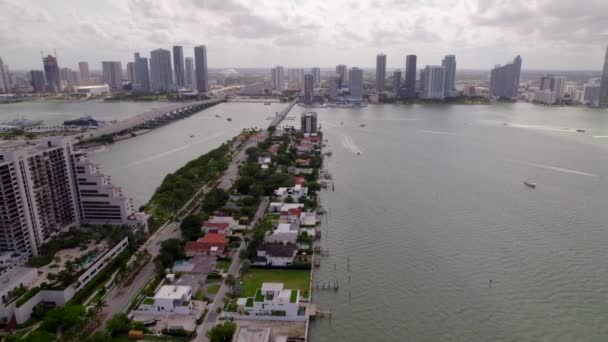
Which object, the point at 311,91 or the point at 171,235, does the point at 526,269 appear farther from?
the point at 311,91

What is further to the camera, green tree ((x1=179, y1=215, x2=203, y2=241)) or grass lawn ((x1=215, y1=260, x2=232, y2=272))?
green tree ((x1=179, y1=215, x2=203, y2=241))

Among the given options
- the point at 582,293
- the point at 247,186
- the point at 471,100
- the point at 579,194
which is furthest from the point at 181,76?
the point at 582,293

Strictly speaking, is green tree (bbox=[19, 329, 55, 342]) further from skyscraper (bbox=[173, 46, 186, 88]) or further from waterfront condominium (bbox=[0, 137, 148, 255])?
skyscraper (bbox=[173, 46, 186, 88])

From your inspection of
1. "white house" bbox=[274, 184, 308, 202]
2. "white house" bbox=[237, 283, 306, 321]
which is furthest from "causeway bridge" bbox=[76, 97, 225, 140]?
"white house" bbox=[237, 283, 306, 321]

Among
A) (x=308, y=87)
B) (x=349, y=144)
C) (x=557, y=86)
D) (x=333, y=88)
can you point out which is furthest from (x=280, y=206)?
(x=557, y=86)

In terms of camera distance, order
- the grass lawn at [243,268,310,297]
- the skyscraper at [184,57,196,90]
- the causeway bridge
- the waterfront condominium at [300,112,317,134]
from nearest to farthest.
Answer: the grass lawn at [243,268,310,297] < the causeway bridge < the waterfront condominium at [300,112,317,134] < the skyscraper at [184,57,196,90]

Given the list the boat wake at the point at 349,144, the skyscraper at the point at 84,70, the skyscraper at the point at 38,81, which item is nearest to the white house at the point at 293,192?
the boat wake at the point at 349,144

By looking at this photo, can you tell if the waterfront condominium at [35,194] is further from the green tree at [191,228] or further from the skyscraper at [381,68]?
the skyscraper at [381,68]

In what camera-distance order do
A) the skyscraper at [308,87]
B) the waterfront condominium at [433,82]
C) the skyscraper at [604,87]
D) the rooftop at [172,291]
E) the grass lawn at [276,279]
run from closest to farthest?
the rooftop at [172,291] < the grass lawn at [276,279] < the skyscraper at [604,87] < the skyscraper at [308,87] < the waterfront condominium at [433,82]
